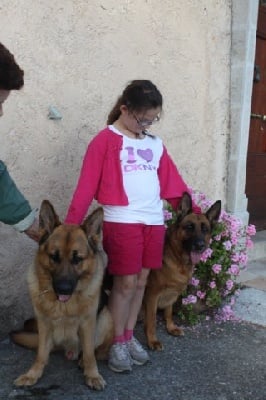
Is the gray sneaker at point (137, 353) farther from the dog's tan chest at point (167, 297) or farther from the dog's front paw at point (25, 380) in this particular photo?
the dog's front paw at point (25, 380)

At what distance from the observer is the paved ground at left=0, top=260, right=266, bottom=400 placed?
10.7ft

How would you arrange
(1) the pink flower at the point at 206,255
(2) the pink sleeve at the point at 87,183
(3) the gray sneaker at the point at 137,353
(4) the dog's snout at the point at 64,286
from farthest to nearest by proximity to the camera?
1. (1) the pink flower at the point at 206,255
2. (3) the gray sneaker at the point at 137,353
3. (2) the pink sleeve at the point at 87,183
4. (4) the dog's snout at the point at 64,286

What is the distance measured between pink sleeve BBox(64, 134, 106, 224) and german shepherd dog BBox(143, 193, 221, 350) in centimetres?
80

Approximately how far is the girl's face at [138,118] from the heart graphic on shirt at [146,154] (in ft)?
0.48

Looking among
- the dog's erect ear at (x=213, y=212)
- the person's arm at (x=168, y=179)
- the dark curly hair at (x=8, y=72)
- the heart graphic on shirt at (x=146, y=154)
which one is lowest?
the dog's erect ear at (x=213, y=212)

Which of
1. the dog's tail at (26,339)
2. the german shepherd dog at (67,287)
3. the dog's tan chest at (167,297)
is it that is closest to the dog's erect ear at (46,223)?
the german shepherd dog at (67,287)

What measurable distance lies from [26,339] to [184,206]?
153 cm

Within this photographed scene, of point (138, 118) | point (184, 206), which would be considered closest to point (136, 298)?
point (184, 206)

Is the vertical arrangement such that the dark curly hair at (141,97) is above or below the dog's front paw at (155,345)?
above

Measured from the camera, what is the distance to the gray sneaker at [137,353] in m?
3.69

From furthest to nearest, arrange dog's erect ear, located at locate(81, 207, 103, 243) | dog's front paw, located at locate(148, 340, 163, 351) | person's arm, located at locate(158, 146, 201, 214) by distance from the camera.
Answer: dog's front paw, located at locate(148, 340, 163, 351), person's arm, located at locate(158, 146, 201, 214), dog's erect ear, located at locate(81, 207, 103, 243)

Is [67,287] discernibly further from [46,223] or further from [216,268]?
[216,268]

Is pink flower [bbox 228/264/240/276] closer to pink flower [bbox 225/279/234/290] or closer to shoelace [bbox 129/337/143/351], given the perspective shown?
pink flower [bbox 225/279/234/290]

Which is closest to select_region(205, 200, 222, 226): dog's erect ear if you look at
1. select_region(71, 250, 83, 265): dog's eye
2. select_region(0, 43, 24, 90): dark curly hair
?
select_region(71, 250, 83, 265): dog's eye
